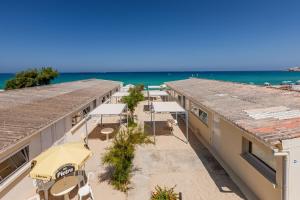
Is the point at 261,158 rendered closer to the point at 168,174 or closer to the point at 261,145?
the point at 261,145

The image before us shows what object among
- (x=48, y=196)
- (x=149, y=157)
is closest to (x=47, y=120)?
(x=48, y=196)

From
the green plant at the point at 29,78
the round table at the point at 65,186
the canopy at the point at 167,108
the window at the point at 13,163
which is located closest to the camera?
the round table at the point at 65,186

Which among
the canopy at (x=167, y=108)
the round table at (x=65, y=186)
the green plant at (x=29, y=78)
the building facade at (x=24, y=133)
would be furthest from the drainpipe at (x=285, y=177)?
the green plant at (x=29, y=78)

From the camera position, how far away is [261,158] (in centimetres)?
884

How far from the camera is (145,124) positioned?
21.3 m

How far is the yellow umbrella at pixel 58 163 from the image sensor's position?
7590 millimetres

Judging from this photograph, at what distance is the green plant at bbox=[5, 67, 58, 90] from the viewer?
39594 mm

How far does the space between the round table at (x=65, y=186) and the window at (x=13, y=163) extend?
2371 millimetres

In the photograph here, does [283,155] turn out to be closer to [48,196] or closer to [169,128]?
[48,196]

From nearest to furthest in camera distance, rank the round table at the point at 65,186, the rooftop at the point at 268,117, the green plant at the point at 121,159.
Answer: the rooftop at the point at 268,117
the round table at the point at 65,186
the green plant at the point at 121,159

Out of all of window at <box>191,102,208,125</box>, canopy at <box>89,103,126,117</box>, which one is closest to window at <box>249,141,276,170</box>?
window at <box>191,102,208,125</box>

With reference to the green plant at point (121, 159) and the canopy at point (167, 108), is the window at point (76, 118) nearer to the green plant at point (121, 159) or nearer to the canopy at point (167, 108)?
the canopy at point (167, 108)

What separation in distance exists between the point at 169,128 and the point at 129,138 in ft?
30.5

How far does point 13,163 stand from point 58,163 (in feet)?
11.2
